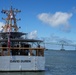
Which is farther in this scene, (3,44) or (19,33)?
(19,33)

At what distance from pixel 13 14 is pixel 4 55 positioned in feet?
50.9

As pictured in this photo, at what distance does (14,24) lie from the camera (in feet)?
210

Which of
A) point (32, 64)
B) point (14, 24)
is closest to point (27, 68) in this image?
point (32, 64)

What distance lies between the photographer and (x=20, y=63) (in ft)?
162

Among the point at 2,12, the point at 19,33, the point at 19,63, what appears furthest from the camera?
the point at 2,12

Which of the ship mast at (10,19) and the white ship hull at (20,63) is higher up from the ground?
the ship mast at (10,19)

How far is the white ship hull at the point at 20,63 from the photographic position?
161 feet

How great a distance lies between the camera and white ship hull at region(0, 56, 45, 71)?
161ft

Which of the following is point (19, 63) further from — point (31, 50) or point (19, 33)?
point (19, 33)

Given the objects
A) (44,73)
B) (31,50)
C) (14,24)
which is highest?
(14,24)

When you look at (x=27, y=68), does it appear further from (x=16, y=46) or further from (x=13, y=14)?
(x=13, y=14)

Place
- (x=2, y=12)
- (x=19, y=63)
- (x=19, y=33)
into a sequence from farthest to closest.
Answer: (x=2, y=12)
(x=19, y=33)
(x=19, y=63)

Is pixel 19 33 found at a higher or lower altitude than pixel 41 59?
higher

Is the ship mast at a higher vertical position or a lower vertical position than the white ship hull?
higher
